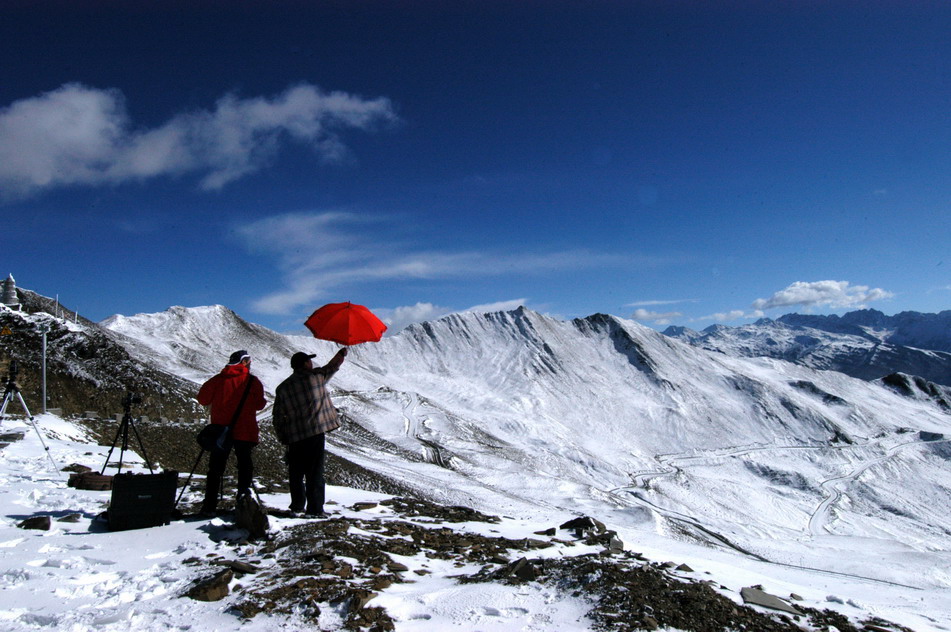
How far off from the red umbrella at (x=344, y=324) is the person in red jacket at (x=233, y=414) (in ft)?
4.26

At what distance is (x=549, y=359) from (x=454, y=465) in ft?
162

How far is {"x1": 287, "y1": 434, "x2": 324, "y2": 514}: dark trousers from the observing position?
9.18 meters

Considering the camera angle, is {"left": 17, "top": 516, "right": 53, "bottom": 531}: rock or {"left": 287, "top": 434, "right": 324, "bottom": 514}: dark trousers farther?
{"left": 287, "top": 434, "right": 324, "bottom": 514}: dark trousers

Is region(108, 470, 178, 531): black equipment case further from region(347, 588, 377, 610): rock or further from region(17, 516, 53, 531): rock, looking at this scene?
region(347, 588, 377, 610): rock

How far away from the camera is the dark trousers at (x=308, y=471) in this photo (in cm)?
918

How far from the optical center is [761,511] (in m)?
49.1

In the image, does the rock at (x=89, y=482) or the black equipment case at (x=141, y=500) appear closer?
the black equipment case at (x=141, y=500)

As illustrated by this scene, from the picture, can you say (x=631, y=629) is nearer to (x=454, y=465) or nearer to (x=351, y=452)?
(x=351, y=452)

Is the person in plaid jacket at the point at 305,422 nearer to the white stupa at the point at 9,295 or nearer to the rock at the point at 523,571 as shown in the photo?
the rock at the point at 523,571

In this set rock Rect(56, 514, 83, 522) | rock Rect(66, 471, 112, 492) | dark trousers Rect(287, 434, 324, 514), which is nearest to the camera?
rock Rect(56, 514, 83, 522)

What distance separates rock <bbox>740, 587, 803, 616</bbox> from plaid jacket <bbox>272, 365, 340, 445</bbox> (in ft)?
21.4

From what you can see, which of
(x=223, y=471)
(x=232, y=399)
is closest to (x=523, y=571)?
(x=223, y=471)

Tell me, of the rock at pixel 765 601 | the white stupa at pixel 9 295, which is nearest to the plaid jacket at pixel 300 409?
the rock at pixel 765 601

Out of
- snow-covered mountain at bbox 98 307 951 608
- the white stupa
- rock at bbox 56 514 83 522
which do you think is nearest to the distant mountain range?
snow-covered mountain at bbox 98 307 951 608
